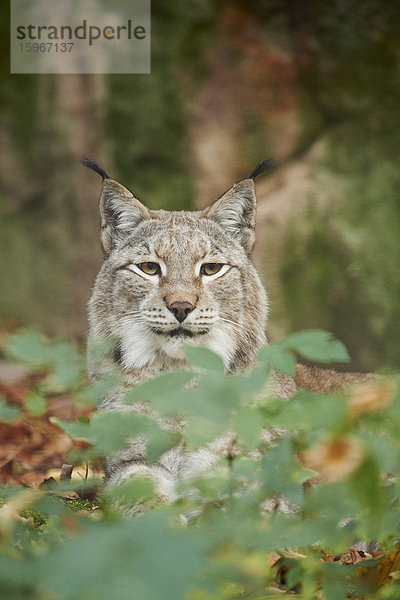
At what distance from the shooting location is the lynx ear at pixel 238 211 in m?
3.31

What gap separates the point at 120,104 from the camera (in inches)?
243

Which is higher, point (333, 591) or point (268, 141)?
point (268, 141)

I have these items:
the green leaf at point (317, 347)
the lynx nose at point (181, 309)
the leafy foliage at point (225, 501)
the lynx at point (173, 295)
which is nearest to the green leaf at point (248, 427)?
the leafy foliage at point (225, 501)

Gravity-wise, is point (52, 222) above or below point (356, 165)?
below

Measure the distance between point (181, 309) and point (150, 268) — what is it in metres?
0.33

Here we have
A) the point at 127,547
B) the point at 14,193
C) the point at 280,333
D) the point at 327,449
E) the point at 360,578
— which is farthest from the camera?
the point at 14,193

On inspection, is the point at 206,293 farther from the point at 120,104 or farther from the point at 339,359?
the point at 120,104

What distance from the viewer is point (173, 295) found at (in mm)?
2961

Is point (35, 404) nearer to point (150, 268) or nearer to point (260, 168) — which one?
point (150, 268)

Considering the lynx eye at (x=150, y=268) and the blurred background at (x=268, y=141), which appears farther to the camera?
the blurred background at (x=268, y=141)

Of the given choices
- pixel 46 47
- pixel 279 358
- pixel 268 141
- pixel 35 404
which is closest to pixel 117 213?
pixel 35 404

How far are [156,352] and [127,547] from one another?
2.10 meters

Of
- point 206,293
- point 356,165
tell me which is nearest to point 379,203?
point 356,165

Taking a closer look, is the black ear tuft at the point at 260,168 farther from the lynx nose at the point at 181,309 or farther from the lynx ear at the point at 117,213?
the lynx nose at the point at 181,309
